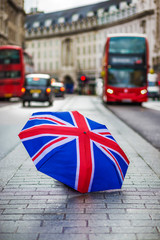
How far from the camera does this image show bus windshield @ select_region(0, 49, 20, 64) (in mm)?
31500

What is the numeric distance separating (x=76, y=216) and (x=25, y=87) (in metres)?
21.7

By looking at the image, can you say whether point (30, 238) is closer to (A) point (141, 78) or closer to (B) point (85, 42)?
(A) point (141, 78)

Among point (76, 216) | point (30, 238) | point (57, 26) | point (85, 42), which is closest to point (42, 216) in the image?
point (76, 216)

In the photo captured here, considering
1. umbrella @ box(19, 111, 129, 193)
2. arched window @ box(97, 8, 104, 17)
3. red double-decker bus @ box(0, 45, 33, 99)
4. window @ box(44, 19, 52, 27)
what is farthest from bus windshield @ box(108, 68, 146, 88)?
window @ box(44, 19, 52, 27)

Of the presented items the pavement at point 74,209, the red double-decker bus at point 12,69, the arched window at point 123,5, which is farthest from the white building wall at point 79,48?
the pavement at point 74,209

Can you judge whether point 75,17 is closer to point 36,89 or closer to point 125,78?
point 125,78

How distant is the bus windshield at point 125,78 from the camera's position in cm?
2606

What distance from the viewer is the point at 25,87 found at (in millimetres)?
24938

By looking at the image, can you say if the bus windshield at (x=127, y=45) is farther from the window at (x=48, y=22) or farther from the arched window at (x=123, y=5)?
the window at (x=48, y=22)

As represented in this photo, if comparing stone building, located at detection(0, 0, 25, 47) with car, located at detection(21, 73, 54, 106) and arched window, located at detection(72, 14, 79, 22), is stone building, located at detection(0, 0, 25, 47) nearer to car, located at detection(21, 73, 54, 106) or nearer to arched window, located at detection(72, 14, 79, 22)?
arched window, located at detection(72, 14, 79, 22)

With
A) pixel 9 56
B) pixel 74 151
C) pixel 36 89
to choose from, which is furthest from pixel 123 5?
pixel 74 151

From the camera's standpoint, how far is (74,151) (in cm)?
425

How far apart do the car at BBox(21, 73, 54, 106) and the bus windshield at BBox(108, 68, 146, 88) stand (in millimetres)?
3783

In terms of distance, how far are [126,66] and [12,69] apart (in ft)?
32.4
